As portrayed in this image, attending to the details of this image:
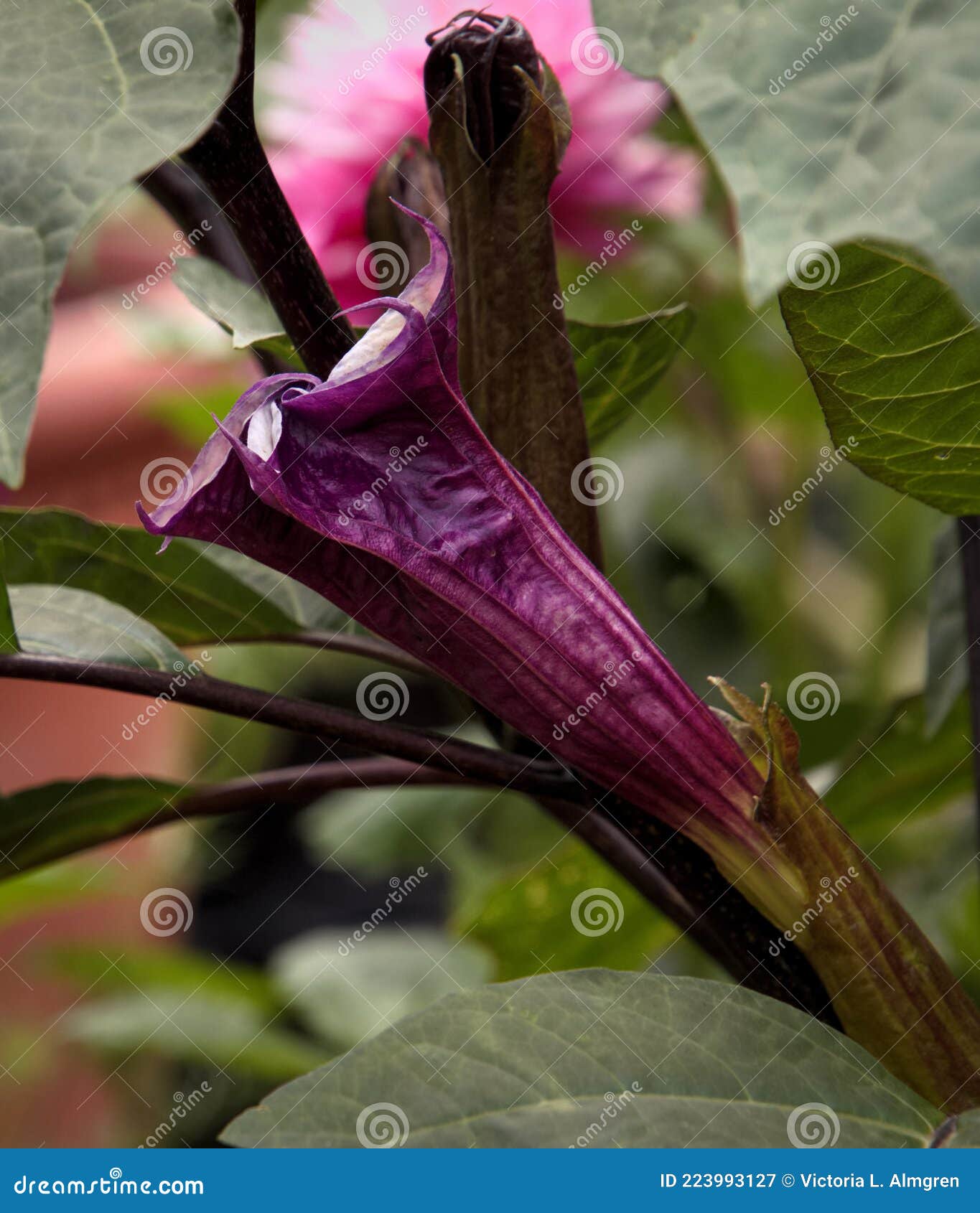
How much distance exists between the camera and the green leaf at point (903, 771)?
1.44 feet

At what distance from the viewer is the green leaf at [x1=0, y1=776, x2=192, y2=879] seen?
0.33 meters

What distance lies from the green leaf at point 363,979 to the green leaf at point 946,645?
39 cm

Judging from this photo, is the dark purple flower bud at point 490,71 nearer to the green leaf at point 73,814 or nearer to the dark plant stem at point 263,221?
the dark plant stem at point 263,221

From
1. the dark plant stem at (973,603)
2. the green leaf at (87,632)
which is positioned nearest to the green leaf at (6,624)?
the green leaf at (87,632)

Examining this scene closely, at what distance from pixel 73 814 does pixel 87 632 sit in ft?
0.20

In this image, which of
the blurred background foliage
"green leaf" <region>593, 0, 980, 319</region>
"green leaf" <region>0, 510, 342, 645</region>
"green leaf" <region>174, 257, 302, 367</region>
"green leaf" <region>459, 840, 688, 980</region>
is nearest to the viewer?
"green leaf" <region>593, 0, 980, 319</region>

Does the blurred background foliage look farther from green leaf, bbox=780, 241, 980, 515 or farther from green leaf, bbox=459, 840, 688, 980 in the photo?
green leaf, bbox=780, 241, 980, 515

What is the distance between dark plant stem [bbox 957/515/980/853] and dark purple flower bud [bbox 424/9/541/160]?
0.15 m

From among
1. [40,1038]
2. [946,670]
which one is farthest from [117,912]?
[946,670]

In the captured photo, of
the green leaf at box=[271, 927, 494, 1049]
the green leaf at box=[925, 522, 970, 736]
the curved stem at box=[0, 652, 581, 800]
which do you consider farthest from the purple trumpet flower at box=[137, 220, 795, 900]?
the green leaf at box=[271, 927, 494, 1049]

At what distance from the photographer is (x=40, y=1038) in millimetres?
957

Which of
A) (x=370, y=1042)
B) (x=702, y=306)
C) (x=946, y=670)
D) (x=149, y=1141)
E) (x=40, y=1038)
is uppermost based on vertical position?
(x=702, y=306)

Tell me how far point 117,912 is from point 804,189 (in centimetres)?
110

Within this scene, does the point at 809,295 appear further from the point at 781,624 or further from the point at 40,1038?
the point at 40,1038
